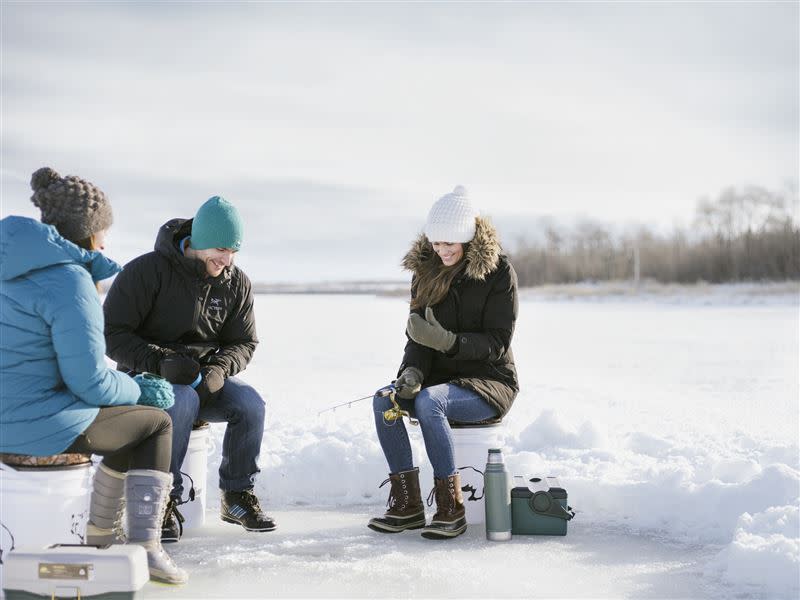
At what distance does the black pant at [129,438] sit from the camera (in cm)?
271

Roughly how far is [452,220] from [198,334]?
4.15ft

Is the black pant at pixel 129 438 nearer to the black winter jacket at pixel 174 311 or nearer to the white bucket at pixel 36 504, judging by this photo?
the white bucket at pixel 36 504

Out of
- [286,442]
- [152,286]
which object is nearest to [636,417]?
[286,442]

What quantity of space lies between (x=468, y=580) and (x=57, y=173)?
6.63 ft

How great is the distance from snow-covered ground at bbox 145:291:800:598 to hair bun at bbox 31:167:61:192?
143 cm

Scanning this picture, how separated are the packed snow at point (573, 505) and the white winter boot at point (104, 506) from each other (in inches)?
10.1

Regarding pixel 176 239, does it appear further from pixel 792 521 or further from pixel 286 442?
pixel 792 521

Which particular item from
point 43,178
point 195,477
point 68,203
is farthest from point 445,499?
point 43,178

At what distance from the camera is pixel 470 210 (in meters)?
3.89

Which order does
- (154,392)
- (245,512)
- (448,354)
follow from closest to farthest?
(154,392) < (245,512) < (448,354)

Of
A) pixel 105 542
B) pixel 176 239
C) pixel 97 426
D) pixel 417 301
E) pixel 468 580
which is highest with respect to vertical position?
pixel 176 239

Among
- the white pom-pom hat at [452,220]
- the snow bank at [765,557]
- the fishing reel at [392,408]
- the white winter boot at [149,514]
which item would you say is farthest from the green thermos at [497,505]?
the white winter boot at [149,514]

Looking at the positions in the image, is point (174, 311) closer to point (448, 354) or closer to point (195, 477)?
point (195, 477)

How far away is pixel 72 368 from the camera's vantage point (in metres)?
2.52
